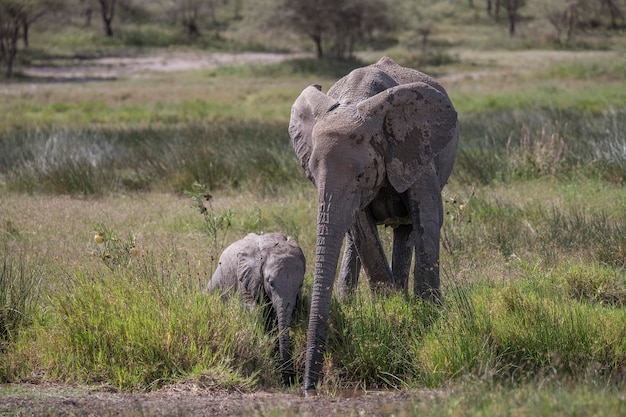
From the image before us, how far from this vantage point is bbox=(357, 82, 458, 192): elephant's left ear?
6.85 meters

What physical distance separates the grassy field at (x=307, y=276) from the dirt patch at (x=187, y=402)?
0.23m

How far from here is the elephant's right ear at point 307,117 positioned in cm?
689

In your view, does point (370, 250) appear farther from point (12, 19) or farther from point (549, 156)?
point (12, 19)

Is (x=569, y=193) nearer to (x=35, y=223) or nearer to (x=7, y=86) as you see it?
(x=35, y=223)

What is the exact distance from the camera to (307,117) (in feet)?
23.2

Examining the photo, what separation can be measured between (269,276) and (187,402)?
5.11ft

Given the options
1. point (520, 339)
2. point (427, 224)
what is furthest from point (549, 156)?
point (520, 339)

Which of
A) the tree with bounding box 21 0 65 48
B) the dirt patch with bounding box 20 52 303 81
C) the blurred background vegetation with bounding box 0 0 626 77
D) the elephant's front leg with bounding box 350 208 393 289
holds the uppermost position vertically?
the tree with bounding box 21 0 65 48

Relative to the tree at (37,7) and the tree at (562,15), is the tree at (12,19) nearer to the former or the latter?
the tree at (37,7)

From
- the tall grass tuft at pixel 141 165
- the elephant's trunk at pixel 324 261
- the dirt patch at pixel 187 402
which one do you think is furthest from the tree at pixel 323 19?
the dirt patch at pixel 187 402

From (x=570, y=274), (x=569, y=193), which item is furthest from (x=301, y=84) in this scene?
(x=570, y=274)

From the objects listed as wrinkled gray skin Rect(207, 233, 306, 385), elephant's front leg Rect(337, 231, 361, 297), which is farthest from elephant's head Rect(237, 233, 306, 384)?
elephant's front leg Rect(337, 231, 361, 297)

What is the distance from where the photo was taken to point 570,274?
855 cm

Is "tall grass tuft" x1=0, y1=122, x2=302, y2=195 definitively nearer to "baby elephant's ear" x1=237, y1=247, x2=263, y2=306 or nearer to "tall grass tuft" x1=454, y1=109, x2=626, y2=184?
"tall grass tuft" x1=454, y1=109, x2=626, y2=184
